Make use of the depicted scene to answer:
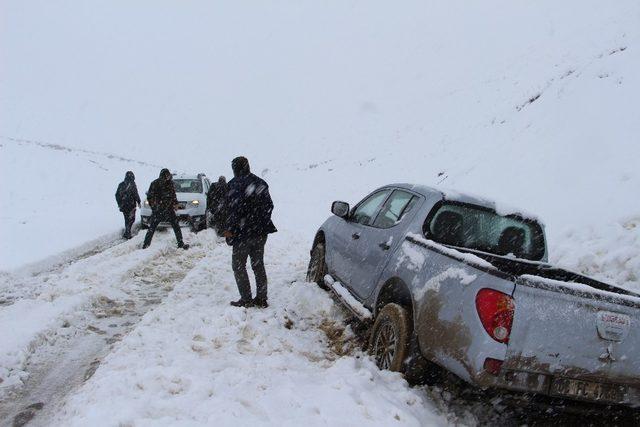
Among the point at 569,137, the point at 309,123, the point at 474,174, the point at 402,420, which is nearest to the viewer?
the point at 402,420

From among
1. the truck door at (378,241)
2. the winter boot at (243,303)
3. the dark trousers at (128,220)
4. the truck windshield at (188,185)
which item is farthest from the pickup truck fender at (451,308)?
the truck windshield at (188,185)

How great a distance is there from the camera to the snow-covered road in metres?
3.42

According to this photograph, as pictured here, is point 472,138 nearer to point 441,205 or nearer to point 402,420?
point 441,205

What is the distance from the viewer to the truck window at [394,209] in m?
5.22

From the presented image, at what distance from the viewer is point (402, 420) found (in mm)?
3428

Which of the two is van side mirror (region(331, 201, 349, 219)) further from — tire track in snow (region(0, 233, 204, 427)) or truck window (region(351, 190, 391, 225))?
tire track in snow (region(0, 233, 204, 427))

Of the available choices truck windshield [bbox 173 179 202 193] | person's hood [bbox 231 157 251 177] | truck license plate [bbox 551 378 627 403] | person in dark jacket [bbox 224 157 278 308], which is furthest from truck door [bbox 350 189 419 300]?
truck windshield [bbox 173 179 202 193]

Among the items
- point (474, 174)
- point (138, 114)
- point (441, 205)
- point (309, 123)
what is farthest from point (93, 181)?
point (138, 114)

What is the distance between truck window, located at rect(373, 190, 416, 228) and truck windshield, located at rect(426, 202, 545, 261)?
0.45 m

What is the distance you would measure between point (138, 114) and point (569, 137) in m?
72.7

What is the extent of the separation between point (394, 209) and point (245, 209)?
1.93 meters

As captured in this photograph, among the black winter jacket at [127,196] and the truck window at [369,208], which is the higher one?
the truck window at [369,208]

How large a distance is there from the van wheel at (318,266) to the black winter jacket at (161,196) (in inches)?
186

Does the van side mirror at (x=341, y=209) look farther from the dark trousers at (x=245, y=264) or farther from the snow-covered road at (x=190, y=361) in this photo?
the snow-covered road at (x=190, y=361)
